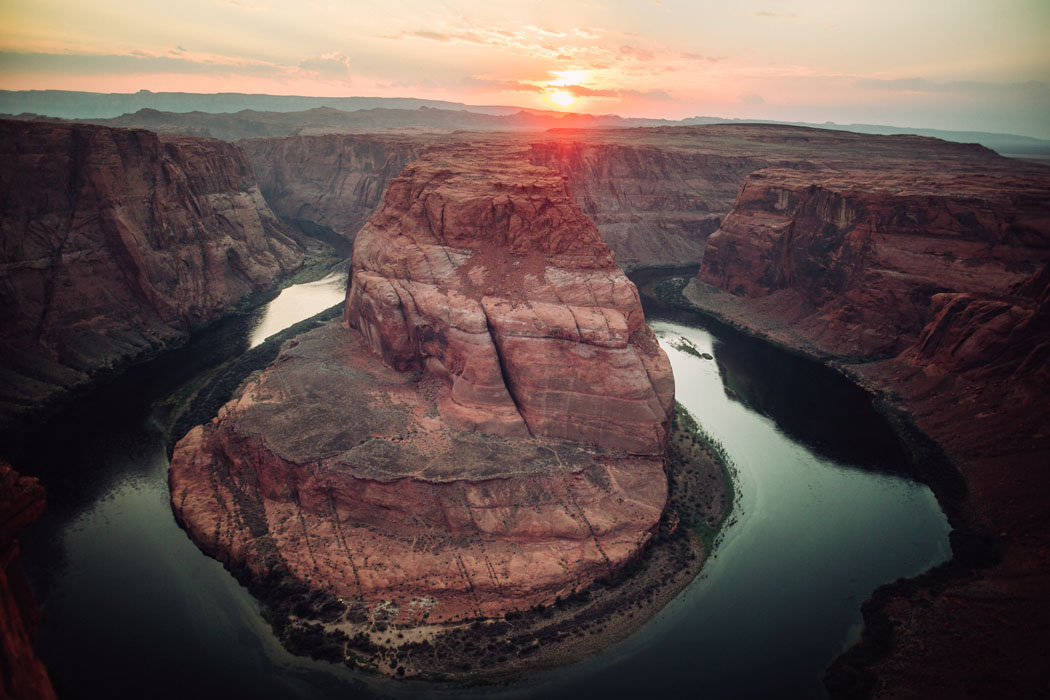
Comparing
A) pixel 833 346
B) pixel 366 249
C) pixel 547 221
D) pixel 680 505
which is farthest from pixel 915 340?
pixel 366 249

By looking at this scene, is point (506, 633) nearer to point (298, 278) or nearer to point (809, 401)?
point (809, 401)

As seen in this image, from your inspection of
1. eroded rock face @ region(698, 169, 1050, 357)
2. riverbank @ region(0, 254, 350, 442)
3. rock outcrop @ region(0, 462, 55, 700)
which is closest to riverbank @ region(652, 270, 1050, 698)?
eroded rock face @ region(698, 169, 1050, 357)

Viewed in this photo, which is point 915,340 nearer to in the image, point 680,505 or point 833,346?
point 833,346

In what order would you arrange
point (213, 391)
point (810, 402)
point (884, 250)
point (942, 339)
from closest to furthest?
1. point (213, 391)
2. point (942, 339)
3. point (810, 402)
4. point (884, 250)

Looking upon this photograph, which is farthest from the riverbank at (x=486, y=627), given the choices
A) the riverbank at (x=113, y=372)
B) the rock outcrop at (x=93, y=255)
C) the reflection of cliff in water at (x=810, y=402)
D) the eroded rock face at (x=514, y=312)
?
the rock outcrop at (x=93, y=255)

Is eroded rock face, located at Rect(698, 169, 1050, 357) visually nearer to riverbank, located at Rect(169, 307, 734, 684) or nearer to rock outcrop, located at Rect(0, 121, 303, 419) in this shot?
riverbank, located at Rect(169, 307, 734, 684)

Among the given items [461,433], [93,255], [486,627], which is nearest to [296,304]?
[93,255]

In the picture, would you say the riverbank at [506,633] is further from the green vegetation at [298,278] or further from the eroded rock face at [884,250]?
the green vegetation at [298,278]
